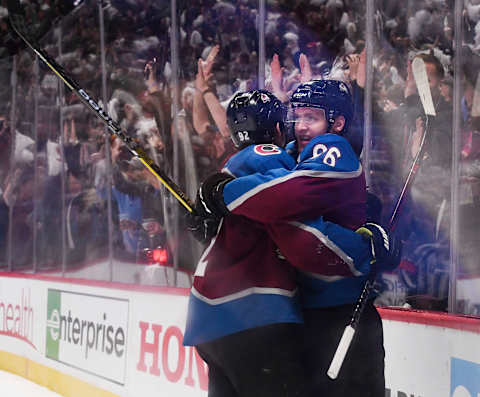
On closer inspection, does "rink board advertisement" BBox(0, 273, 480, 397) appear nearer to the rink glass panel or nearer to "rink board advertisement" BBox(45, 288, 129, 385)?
"rink board advertisement" BBox(45, 288, 129, 385)

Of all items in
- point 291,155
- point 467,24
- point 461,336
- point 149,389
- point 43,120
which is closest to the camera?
Answer: point 291,155

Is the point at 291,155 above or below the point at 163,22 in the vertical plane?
below

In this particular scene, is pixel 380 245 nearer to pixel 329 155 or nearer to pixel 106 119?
pixel 329 155

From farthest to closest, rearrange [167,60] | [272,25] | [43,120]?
[43,120], [167,60], [272,25]

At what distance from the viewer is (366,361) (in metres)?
1.66

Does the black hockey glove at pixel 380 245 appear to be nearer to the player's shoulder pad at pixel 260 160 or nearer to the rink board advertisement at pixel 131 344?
the player's shoulder pad at pixel 260 160

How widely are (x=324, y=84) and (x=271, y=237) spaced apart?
0.40 m

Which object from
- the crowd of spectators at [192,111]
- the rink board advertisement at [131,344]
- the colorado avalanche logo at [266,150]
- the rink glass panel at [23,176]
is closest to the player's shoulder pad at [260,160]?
the colorado avalanche logo at [266,150]

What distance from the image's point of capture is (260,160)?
1703mm

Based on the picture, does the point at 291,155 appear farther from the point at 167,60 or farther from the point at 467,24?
the point at 167,60

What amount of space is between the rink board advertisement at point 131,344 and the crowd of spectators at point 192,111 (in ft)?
0.74

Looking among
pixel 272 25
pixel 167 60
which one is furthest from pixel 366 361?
pixel 167 60

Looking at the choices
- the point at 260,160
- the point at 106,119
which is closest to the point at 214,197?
the point at 260,160

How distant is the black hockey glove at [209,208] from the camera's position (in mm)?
1756
